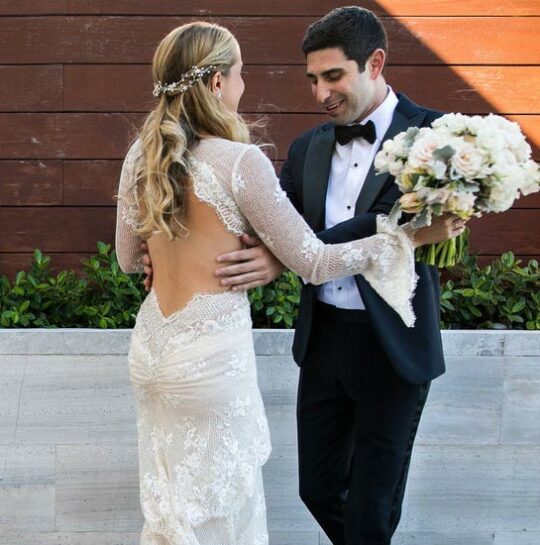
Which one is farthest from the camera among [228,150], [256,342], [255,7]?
[255,7]

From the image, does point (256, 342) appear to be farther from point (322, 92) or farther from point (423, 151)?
point (423, 151)

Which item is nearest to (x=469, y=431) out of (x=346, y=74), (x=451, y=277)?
(x=451, y=277)

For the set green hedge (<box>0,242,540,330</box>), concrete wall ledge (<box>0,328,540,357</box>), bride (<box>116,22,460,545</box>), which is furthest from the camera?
green hedge (<box>0,242,540,330</box>)

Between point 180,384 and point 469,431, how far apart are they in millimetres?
1656

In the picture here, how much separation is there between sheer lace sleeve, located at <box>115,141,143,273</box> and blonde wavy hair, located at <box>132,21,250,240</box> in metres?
0.08

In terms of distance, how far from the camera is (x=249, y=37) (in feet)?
13.7

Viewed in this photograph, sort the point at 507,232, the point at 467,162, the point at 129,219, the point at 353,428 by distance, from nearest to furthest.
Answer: the point at 467,162 < the point at 129,219 < the point at 353,428 < the point at 507,232

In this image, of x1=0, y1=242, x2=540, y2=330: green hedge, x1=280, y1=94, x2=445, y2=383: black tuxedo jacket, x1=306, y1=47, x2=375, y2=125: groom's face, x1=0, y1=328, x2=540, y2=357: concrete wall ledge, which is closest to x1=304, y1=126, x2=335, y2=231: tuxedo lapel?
x1=280, y1=94, x2=445, y2=383: black tuxedo jacket

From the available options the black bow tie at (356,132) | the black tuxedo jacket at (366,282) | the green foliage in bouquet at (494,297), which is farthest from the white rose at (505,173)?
the green foliage in bouquet at (494,297)

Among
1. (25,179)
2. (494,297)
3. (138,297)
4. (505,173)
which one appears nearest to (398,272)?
(505,173)

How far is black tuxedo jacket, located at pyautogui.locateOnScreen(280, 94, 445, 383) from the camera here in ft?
9.19

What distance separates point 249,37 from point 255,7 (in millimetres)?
132

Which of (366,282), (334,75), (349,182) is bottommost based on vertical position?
(366,282)

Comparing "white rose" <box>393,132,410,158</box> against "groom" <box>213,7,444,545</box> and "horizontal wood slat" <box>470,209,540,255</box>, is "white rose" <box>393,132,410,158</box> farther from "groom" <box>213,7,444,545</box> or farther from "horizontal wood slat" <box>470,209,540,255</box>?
"horizontal wood slat" <box>470,209,540,255</box>
